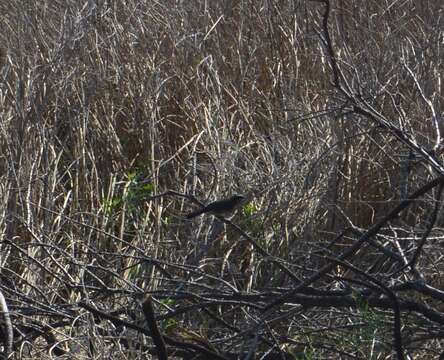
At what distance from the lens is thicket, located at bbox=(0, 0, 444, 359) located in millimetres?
2701

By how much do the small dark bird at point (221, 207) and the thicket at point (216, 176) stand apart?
0.31 feet

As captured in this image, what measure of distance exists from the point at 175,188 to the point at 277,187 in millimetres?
480

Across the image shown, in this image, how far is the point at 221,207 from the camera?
3.09 metres

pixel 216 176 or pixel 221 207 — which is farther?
pixel 216 176

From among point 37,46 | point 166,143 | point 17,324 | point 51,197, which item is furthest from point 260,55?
point 17,324

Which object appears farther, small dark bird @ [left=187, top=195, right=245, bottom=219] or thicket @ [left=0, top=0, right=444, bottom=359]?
small dark bird @ [left=187, top=195, right=245, bottom=219]

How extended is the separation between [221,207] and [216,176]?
489 millimetres

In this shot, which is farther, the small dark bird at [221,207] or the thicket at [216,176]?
the small dark bird at [221,207]

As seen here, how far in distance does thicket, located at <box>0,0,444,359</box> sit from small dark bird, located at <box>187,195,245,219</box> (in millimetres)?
93

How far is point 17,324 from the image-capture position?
2969 millimetres

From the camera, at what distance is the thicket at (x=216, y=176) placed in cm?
270

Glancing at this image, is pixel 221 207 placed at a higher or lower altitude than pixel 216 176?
higher

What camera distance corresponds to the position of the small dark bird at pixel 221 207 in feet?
9.86

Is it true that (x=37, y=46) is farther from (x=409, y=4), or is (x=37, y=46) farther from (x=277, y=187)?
(x=409, y=4)
